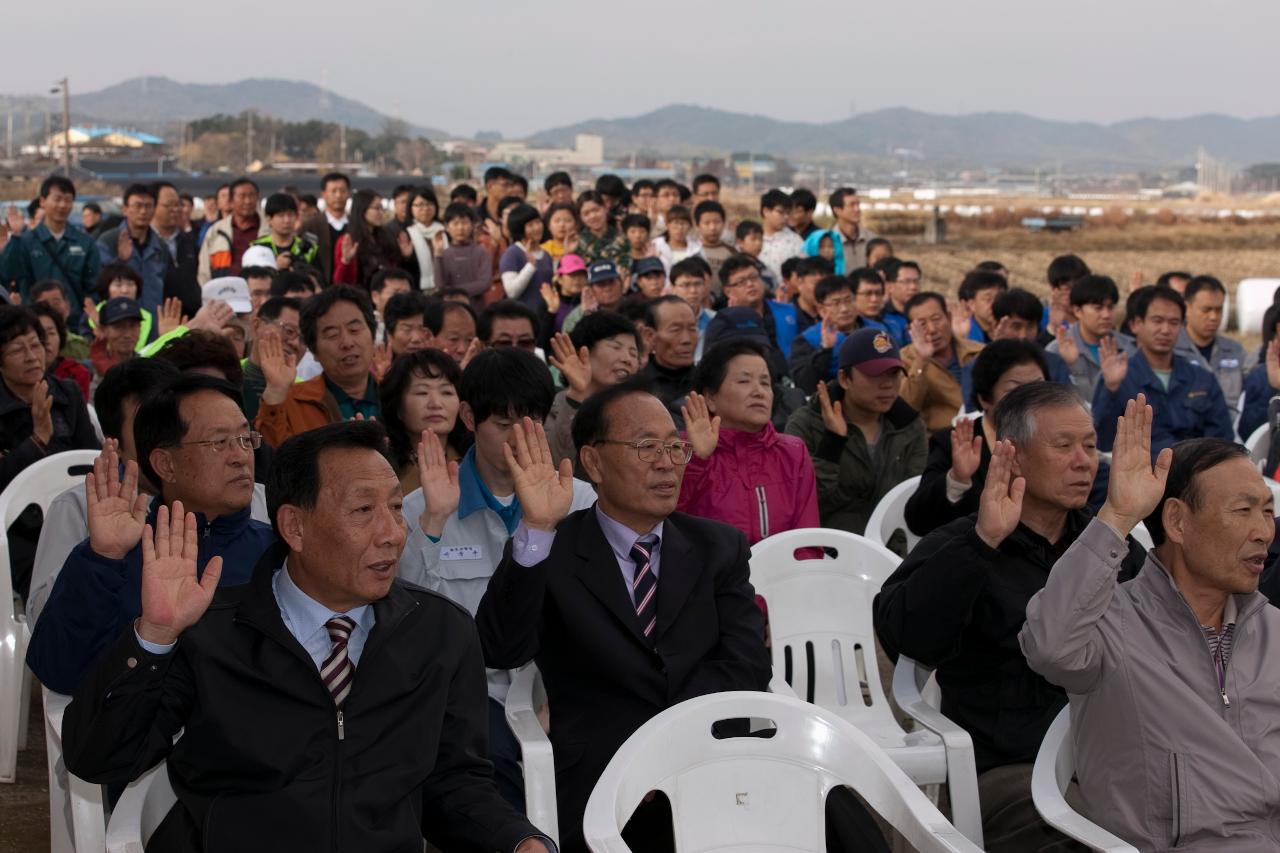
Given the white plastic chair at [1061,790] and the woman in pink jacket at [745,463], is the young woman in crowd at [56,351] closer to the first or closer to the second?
the woman in pink jacket at [745,463]

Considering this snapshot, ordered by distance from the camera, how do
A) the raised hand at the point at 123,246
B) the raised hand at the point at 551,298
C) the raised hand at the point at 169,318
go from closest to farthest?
the raised hand at the point at 169,318, the raised hand at the point at 551,298, the raised hand at the point at 123,246

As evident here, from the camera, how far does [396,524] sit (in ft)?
8.73

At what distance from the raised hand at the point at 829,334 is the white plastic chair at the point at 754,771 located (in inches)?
166

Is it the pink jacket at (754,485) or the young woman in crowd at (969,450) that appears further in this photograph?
the pink jacket at (754,485)

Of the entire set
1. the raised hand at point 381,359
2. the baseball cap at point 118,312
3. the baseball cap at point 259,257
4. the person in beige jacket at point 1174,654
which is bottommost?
the person in beige jacket at point 1174,654

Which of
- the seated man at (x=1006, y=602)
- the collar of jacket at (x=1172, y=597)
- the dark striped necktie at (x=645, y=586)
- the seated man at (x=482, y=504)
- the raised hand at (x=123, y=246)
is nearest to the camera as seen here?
the collar of jacket at (x=1172, y=597)

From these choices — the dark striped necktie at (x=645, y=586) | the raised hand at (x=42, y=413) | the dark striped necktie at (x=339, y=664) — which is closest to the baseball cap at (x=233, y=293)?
the raised hand at (x=42, y=413)

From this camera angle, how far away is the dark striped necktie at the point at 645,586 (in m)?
3.21

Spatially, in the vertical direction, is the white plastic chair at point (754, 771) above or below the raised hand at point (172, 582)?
below

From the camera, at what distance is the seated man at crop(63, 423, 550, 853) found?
2441mm

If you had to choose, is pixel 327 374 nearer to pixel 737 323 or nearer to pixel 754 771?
pixel 737 323

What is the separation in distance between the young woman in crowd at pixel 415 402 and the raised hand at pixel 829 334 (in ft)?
9.32

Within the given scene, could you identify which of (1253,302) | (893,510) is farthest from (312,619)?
(1253,302)

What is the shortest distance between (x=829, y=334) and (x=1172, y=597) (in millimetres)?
3989
